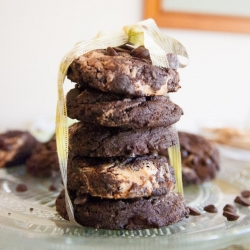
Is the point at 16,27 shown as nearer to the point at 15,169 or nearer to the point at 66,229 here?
the point at 15,169

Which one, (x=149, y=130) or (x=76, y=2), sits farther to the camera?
(x=76, y=2)

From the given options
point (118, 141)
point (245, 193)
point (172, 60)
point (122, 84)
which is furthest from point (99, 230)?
point (245, 193)

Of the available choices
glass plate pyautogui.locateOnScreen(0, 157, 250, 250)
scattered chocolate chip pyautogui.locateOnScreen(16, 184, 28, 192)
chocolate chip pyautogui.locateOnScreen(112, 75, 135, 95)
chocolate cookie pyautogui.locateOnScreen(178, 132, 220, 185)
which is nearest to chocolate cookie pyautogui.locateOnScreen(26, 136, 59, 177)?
glass plate pyautogui.locateOnScreen(0, 157, 250, 250)

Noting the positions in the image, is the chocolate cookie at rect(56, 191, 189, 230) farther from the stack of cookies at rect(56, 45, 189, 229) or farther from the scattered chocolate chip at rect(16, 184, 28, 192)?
the scattered chocolate chip at rect(16, 184, 28, 192)

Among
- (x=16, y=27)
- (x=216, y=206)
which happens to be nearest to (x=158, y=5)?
(x=16, y=27)

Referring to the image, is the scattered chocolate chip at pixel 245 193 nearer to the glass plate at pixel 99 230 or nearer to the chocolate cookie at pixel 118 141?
the glass plate at pixel 99 230

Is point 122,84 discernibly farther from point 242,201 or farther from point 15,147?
→ point 15,147

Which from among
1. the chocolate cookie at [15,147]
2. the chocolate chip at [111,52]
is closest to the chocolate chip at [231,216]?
the chocolate chip at [111,52]

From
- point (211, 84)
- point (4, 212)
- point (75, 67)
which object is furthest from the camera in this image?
point (211, 84)
